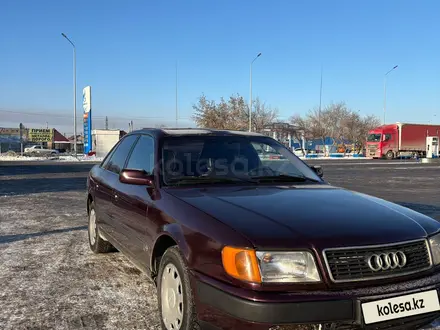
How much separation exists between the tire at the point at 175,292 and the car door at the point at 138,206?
34cm

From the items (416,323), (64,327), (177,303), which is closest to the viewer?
(416,323)

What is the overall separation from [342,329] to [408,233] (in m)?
0.73

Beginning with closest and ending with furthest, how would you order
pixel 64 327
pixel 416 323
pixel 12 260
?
pixel 416 323 → pixel 64 327 → pixel 12 260

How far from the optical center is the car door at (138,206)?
333cm

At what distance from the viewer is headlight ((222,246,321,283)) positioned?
224 cm

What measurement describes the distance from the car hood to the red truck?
4339 centimetres

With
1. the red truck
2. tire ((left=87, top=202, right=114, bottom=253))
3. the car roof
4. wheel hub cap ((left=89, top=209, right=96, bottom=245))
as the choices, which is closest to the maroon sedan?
the car roof

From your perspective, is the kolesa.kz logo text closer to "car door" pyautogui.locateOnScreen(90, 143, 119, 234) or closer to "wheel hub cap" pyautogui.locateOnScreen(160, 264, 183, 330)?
"wheel hub cap" pyautogui.locateOnScreen(160, 264, 183, 330)

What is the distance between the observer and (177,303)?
2.72 meters

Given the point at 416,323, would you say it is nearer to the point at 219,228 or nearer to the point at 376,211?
the point at 376,211

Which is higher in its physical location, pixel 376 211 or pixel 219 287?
pixel 376 211

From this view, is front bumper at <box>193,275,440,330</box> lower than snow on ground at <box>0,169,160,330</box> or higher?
higher

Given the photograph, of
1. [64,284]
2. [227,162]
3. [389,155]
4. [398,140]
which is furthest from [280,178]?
[398,140]

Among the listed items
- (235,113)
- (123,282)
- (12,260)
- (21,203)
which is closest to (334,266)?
(123,282)
